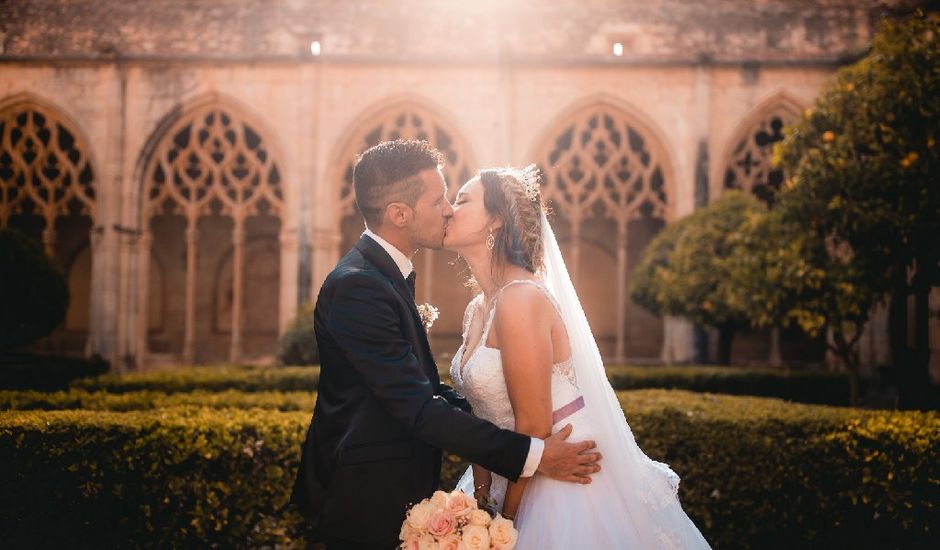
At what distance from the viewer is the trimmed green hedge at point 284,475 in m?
4.21

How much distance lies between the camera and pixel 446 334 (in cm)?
1800

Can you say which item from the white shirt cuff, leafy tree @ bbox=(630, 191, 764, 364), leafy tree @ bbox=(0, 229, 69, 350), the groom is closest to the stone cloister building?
leafy tree @ bbox=(630, 191, 764, 364)

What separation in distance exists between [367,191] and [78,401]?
13.0ft

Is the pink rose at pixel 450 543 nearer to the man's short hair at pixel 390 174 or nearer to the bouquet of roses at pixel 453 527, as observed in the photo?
the bouquet of roses at pixel 453 527

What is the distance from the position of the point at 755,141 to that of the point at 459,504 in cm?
1221

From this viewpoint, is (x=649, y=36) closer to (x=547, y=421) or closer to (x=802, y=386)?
(x=802, y=386)

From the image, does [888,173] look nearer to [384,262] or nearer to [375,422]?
[384,262]

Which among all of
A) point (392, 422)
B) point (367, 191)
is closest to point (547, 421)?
point (392, 422)

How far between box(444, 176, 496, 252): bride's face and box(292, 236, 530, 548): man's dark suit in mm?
256

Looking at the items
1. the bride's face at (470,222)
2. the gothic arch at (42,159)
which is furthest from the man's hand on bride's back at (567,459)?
the gothic arch at (42,159)

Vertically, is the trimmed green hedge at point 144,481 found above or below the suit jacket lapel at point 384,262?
below

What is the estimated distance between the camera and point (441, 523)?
2436mm

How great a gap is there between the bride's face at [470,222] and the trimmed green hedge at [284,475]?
6.84 feet

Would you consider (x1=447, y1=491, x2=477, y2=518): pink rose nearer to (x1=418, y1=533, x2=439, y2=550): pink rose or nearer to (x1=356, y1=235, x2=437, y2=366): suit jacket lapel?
(x1=418, y1=533, x2=439, y2=550): pink rose
